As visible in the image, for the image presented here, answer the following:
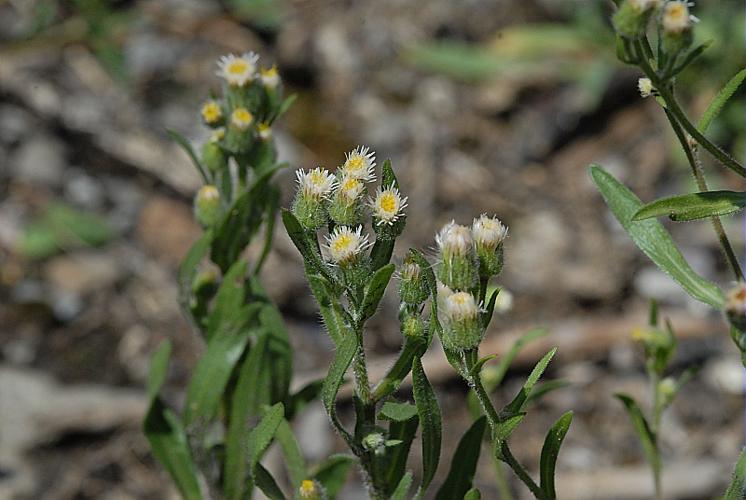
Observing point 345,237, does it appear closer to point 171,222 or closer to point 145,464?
point 145,464

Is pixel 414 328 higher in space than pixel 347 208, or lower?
lower

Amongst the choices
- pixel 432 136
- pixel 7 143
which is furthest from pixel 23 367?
pixel 432 136

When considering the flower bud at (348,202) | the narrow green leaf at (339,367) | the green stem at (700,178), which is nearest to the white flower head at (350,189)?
the flower bud at (348,202)

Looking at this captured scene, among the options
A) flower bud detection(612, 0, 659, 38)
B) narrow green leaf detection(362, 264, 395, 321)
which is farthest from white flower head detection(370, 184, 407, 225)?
flower bud detection(612, 0, 659, 38)

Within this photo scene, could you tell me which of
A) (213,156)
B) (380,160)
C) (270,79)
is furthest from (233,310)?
(380,160)

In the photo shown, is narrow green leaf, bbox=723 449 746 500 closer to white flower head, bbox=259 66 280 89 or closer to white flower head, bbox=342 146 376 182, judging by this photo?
white flower head, bbox=342 146 376 182

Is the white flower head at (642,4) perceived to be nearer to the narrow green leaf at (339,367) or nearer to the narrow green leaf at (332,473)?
the narrow green leaf at (339,367)

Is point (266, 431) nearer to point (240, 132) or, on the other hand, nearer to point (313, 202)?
point (313, 202)
